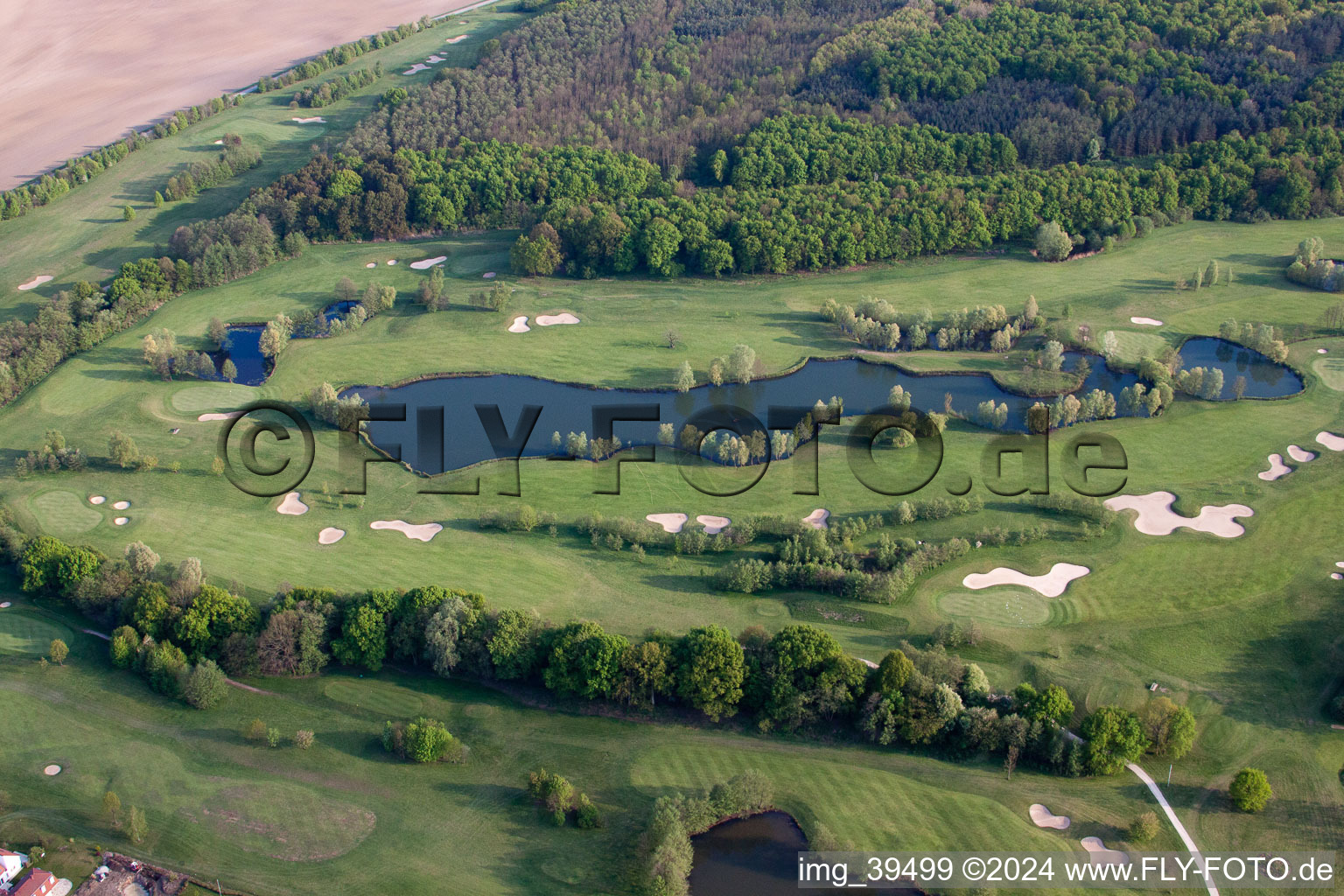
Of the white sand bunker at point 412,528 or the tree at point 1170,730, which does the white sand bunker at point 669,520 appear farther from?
the tree at point 1170,730

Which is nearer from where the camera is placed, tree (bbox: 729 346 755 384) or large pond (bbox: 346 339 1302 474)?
large pond (bbox: 346 339 1302 474)

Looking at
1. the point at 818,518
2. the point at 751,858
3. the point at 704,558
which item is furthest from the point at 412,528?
the point at 751,858

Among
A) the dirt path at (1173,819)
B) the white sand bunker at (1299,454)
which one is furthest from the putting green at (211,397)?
the white sand bunker at (1299,454)

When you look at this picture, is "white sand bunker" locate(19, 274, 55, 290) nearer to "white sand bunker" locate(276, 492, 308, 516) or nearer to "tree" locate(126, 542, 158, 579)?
"white sand bunker" locate(276, 492, 308, 516)

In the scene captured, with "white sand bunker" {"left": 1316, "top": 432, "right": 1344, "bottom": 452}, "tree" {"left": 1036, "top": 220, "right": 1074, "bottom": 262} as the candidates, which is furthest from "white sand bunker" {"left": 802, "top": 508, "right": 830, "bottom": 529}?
"tree" {"left": 1036, "top": 220, "right": 1074, "bottom": 262}

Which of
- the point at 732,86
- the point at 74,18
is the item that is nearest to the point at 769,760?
the point at 732,86

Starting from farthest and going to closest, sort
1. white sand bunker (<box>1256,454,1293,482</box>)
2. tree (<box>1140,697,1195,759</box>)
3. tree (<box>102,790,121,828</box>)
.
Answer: white sand bunker (<box>1256,454,1293,482</box>)
tree (<box>1140,697,1195,759</box>)
tree (<box>102,790,121,828</box>)
